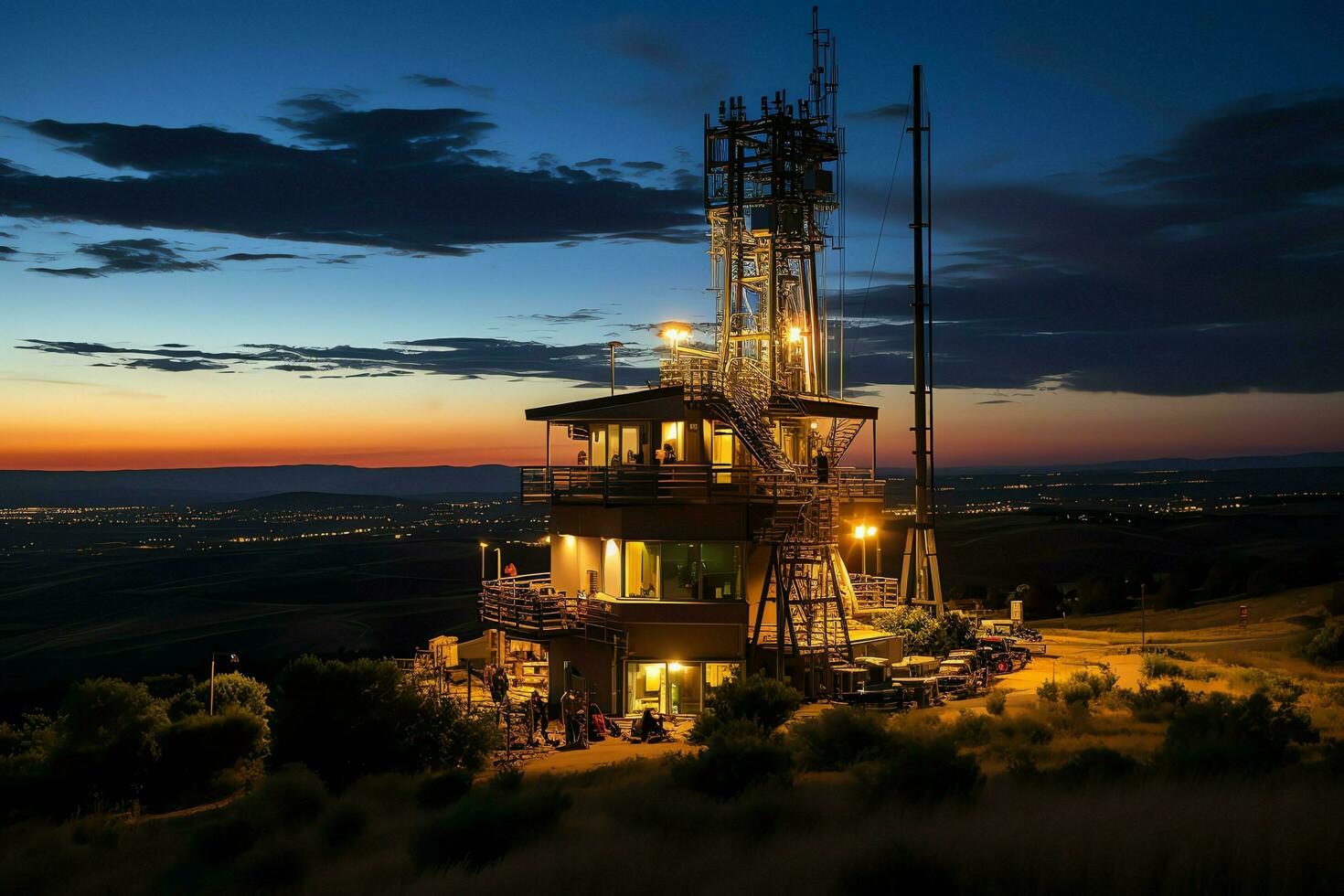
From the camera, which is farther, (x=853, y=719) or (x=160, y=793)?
(x=160, y=793)

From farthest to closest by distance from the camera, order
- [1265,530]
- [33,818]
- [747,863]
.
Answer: [1265,530] < [33,818] < [747,863]

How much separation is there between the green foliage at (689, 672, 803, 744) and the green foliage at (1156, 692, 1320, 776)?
7.64m

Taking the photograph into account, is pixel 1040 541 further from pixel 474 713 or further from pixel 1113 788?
pixel 1113 788

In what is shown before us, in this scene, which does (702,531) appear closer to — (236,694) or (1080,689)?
(1080,689)

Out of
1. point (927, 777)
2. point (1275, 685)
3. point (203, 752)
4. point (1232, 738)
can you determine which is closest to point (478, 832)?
point (927, 777)

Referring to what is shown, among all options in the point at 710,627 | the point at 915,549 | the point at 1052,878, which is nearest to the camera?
the point at 1052,878

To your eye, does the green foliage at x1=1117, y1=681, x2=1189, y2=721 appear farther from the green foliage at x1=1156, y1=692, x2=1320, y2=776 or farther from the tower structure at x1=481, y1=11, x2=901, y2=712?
the tower structure at x1=481, y1=11, x2=901, y2=712

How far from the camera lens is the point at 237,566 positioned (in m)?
162

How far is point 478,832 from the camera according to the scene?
13344mm

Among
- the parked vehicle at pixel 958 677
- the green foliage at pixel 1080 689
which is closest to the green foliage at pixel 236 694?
the parked vehicle at pixel 958 677

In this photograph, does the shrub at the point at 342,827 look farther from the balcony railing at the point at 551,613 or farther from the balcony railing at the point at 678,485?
the balcony railing at the point at 678,485

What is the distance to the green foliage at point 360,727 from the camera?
23.0 metres

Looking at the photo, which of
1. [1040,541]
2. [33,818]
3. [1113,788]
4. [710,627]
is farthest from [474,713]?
[1040,541]

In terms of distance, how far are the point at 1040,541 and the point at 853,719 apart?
355 feet
